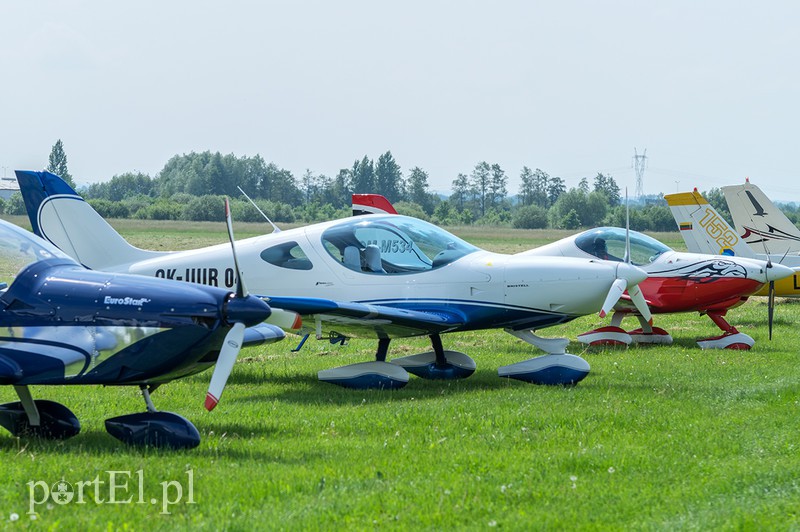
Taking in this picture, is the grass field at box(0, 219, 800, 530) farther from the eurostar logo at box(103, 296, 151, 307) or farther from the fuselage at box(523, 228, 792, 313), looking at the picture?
the fuselage at box(523, 228, 792, 313)

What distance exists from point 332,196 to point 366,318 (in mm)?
137319

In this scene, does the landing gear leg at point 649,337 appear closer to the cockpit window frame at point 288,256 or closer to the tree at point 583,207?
the cockpit window frame at point 288,256

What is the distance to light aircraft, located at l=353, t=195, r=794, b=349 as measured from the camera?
610 inches

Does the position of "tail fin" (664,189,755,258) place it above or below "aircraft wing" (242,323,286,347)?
above

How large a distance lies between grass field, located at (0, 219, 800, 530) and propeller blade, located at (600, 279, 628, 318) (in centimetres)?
85

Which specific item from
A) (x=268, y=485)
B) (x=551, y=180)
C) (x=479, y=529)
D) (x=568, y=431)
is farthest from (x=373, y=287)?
(x=551, y=180)

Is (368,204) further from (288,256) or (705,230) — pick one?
(705,230)

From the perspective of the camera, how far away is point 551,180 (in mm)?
164625

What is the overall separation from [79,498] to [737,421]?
558cm

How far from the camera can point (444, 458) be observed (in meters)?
6.97

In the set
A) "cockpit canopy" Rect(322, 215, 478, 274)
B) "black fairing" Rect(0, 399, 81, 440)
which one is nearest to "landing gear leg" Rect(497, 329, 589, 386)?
"cockpit canopy" Rect(322, 215, 478, 274)

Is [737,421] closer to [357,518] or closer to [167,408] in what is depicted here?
[357,518]

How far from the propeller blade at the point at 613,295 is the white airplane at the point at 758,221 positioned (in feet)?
42.2

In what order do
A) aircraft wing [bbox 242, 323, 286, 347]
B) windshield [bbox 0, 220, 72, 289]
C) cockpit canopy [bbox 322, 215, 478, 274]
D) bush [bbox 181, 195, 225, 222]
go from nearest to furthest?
windshield [bbox 0, 220, 72, 289] < aircraft wing [bbox 242, 323, 286, 347] < cockpit canopy [bbox 322, 215, 478, 274] < bush [bbox 181, 195, 225, 222]
